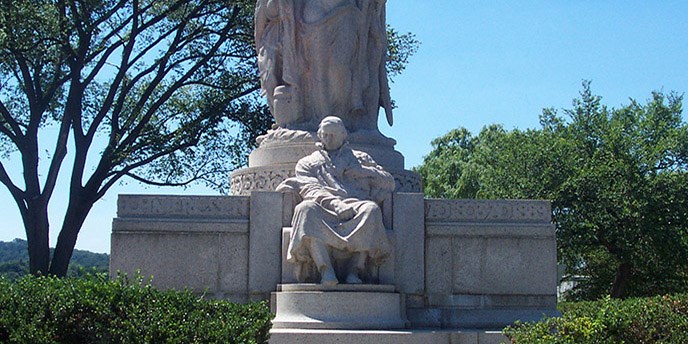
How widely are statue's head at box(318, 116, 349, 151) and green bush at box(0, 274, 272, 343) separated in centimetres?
463

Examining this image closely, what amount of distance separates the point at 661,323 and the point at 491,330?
11.8ft

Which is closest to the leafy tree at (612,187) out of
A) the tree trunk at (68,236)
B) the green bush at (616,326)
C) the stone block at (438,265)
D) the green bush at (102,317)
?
the tree trunk at (68,236)

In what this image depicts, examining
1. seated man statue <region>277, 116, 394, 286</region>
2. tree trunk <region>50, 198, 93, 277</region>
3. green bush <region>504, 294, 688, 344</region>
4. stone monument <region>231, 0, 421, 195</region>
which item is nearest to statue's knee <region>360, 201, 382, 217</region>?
seated man statue <region>277, 116, 394, 286</region>

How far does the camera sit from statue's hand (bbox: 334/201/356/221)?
1206 centimetres

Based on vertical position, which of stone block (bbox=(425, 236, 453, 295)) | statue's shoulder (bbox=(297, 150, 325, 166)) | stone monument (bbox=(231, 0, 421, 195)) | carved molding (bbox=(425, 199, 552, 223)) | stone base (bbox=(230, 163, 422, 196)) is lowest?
stone block (bbox=(425, 236, 453, 295))

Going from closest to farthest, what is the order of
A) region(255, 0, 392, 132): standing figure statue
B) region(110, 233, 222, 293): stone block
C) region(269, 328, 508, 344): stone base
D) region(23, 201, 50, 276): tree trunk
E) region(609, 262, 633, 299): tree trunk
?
region(269, 328, 508, 344): stone base
region(110, 233, 222, 293): stone block
region(255, 0, 392, 132): standing figure statue
region(23, 201, 50, 276): tree trunk
region(609, 262, 633, 299): tree trunk

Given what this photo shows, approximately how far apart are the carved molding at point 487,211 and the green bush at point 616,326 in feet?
12.9

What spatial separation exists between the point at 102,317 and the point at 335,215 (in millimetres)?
4415

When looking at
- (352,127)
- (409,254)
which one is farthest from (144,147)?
(409,254)

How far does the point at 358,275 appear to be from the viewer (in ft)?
39.6

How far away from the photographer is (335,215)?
12.1m

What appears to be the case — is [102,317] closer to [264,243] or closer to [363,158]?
[264,243]

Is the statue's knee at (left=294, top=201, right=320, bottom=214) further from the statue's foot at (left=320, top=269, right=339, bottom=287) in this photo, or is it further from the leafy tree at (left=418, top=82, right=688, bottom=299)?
the leafy tree at (left=418, top=82, right=688, bottom=299)

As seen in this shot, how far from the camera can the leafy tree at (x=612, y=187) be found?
25922 millimetres
